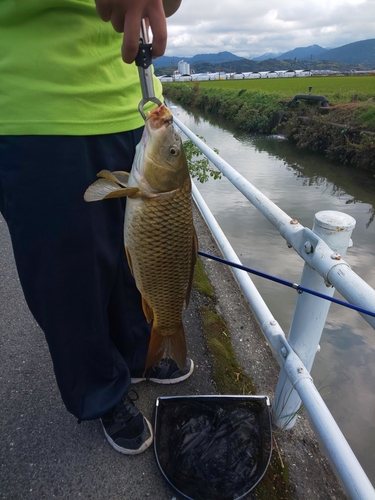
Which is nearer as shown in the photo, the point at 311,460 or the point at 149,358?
the point at 149,358

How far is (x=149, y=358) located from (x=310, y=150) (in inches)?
471

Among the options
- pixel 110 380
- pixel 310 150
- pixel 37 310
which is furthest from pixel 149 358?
pixel 310 150

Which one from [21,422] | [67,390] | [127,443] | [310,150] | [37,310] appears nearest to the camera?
[37,310]

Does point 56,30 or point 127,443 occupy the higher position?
point 56,30

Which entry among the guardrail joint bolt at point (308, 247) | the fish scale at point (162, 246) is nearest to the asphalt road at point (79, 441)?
the fish scale at point (162, 246)

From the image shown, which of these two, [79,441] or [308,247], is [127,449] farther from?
[308,247]

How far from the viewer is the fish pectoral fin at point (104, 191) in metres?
1.15

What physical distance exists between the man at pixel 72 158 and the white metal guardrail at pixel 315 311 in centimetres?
65

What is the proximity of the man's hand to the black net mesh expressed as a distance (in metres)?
1.59

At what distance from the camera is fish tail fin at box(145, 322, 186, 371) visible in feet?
5.21

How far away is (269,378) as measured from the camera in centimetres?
217

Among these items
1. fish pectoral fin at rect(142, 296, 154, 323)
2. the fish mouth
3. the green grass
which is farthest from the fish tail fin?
the green grass

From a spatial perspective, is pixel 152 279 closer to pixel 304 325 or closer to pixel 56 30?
pixel 304 325

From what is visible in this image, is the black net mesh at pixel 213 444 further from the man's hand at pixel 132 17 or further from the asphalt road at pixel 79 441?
the man's hand at pixel 132 17
